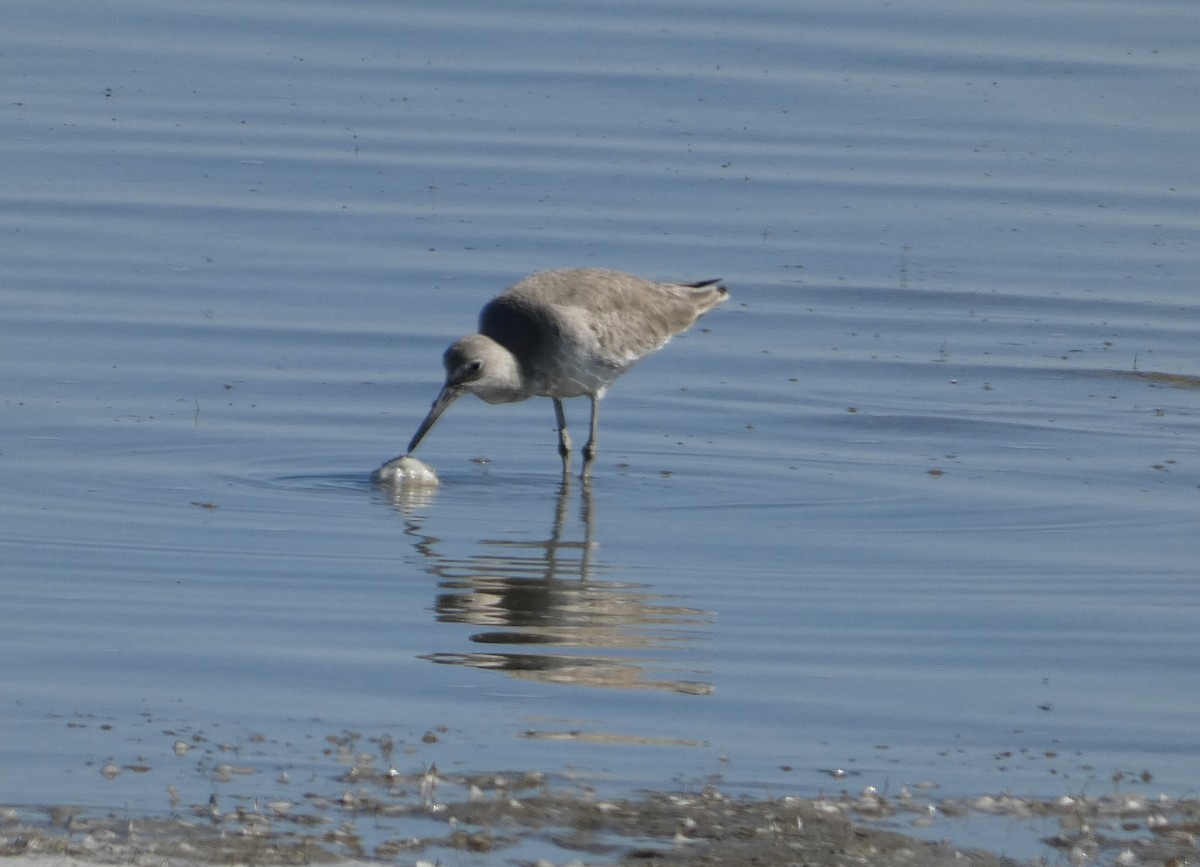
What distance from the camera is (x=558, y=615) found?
9539 mm

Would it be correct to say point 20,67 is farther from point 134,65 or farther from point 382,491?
point 382,491

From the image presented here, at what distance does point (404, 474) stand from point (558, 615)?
2.29 meters

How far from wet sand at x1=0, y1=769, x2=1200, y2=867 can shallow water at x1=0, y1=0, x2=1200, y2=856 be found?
0.20 m

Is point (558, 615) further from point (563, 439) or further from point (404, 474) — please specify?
point (563, 439)

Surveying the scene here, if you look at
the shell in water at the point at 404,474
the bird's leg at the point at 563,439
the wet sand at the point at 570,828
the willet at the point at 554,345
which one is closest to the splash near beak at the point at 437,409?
the willet at the point at 554,345

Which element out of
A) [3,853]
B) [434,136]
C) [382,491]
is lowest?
[3,853]

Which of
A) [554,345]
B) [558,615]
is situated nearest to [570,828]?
[558,615]

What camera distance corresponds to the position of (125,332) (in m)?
14.6

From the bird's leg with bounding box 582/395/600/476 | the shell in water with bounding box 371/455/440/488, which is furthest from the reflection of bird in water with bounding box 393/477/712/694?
the bird's leg with bounding box 582/395/600/476

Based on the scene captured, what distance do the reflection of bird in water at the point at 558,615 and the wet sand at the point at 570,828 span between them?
1357 mm

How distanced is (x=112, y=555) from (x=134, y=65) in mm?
14709

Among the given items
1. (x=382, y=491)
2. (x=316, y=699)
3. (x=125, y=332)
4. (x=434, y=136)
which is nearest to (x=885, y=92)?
(x=434, y=136)

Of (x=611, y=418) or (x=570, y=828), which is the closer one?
(x=570, y=828)

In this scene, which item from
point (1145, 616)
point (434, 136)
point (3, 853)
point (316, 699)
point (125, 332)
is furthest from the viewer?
point (434, 136)
